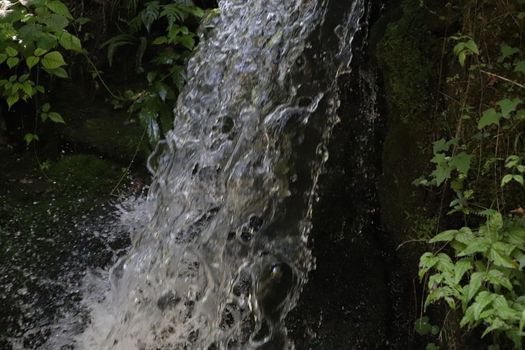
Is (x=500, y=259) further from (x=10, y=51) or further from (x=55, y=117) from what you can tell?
(x=10, y=51)

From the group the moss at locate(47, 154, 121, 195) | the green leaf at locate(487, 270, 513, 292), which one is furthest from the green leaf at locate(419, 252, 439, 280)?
the moss at locate(47, 154, 121, 195)

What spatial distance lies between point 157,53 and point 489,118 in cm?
273

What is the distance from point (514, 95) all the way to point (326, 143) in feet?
3.74

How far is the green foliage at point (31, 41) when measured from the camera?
12.0ft

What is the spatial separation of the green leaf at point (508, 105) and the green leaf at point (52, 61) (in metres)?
2.94

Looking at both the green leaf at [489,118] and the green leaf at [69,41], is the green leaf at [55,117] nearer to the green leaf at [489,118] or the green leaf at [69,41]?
the green leaf at [69,41]

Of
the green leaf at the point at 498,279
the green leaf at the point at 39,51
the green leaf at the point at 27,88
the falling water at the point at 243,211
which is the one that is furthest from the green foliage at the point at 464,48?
the green leaf at the point at 27,88

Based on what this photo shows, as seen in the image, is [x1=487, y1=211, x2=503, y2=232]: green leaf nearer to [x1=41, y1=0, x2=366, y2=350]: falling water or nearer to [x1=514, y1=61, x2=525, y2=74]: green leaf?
[x1=514, y1=61, x2=525, y2=74]: green leaf

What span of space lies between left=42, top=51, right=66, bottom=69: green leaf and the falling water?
3.59 feet

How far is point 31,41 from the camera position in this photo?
3.64 m

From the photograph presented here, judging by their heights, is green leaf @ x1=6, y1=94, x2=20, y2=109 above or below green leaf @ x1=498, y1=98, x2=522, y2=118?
above

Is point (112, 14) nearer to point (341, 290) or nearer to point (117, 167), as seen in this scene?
point (117, 167)

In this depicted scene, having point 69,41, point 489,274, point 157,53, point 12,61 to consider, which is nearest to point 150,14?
point 157,53

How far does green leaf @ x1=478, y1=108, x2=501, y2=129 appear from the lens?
7.43 feet
